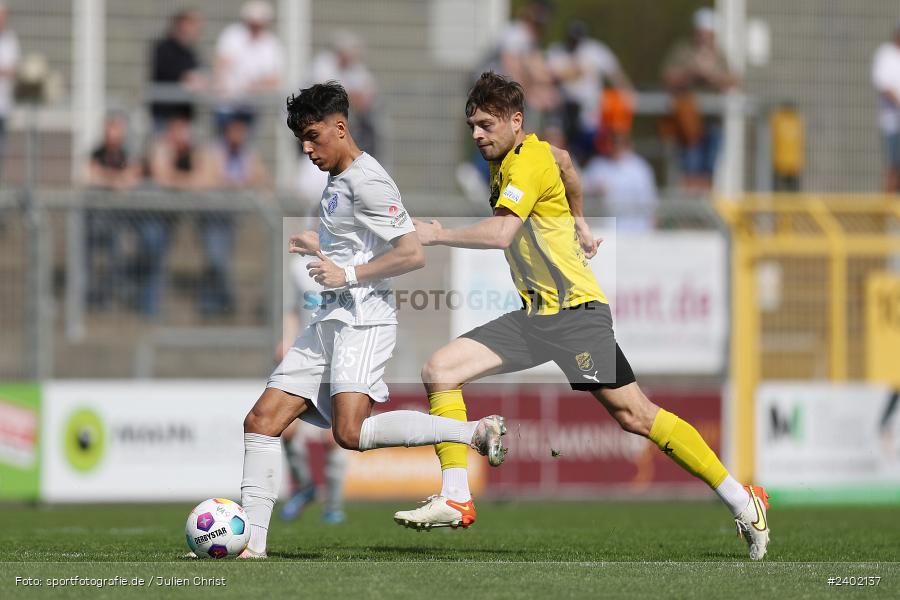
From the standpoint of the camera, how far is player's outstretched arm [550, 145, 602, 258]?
870 centimetres

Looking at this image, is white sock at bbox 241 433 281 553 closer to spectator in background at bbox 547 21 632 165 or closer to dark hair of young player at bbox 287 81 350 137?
dark hair of young player at bbox 287 81 350 137

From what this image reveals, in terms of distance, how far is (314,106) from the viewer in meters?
7.98

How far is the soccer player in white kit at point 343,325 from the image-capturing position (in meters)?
7.99

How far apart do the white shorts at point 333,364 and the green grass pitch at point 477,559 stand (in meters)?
0.87

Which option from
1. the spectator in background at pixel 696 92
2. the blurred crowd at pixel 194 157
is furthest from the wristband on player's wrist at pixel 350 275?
the spectator in background at pixel 696 92

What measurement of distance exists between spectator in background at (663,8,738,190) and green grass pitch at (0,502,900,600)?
644 centimetres

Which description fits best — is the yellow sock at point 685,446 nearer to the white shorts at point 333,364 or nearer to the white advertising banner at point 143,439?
the white shorts at point 333,364

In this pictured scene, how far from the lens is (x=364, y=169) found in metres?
8.09

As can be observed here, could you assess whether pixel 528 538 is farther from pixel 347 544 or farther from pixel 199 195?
pixel 199 195

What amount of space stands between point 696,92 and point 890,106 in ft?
7.84

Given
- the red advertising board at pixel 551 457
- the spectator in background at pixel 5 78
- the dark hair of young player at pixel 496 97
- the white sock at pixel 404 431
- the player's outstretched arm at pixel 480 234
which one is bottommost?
the red advertising board at pixel 551 457

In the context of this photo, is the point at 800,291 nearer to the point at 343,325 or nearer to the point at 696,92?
the point at 696,92

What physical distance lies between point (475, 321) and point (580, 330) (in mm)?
6960

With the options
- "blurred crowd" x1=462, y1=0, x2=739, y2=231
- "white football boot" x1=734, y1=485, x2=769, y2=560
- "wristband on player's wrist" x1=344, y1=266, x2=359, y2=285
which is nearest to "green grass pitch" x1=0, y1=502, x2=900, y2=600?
"white football boot" x1=734, y1=485, x2=769, y2=560
